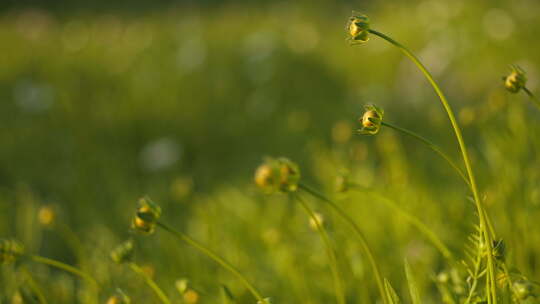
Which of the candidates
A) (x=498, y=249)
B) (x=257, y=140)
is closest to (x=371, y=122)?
(x=498, y=249)

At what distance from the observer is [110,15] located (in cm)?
550

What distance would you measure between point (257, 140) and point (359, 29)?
190cm

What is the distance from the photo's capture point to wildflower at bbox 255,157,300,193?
52 centimetres

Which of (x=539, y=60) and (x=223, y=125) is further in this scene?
(x=223, y=125)

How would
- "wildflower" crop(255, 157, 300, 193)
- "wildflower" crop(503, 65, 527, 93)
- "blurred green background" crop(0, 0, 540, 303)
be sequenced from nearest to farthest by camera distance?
"wildflower" crop(255, 157, 300, 193) → "wildflower" crop(503, 65, 527, 93) → "blurred green background" crop(0, 0, 540, 303)

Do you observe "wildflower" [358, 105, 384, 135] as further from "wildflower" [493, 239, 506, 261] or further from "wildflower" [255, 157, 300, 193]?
"wildflower" [493, 239, 506, 261]

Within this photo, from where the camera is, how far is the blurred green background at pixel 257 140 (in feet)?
3.71

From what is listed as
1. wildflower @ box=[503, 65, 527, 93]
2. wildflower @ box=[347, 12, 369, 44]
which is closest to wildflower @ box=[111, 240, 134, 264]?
wildflower @ box=[347, 12, 369, 44]

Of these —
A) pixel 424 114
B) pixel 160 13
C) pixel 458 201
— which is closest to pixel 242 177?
pixel 424 114

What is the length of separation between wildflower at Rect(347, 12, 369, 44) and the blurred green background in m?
0.40

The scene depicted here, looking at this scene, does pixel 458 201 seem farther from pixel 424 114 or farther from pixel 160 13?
pixel 160 13

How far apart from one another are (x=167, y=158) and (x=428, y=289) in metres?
1.40

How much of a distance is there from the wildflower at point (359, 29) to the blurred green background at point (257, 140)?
0.40 meters

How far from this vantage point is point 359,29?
21.1 inches
